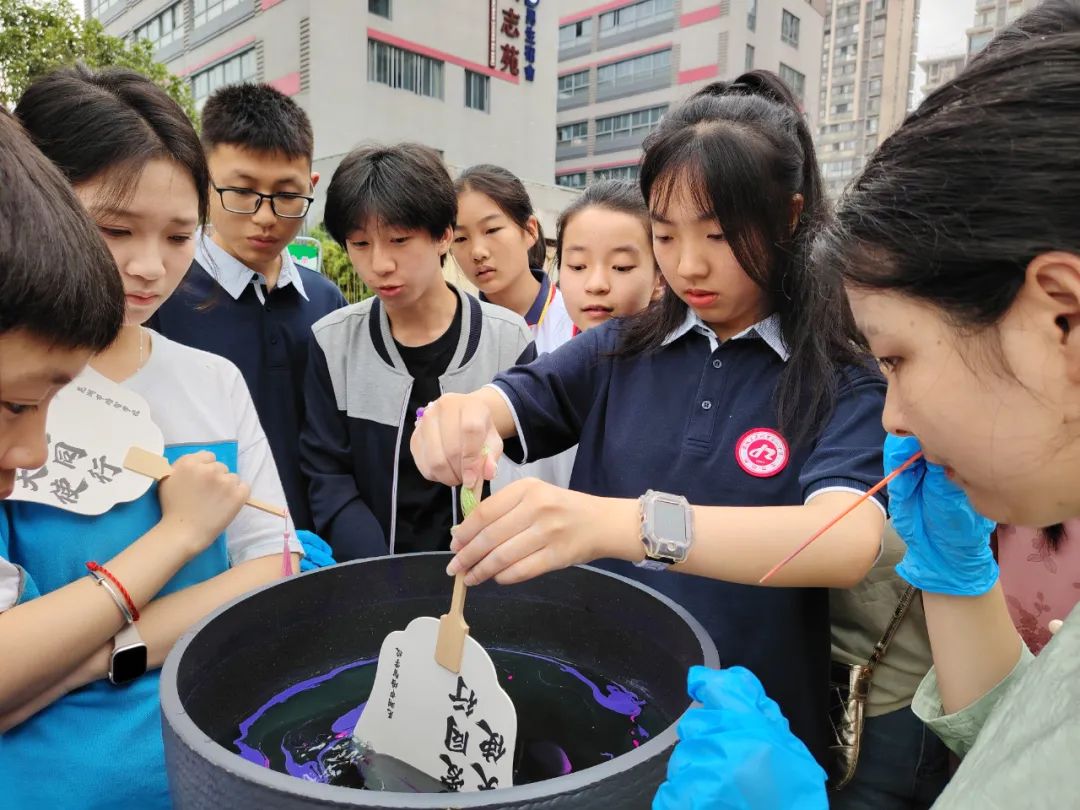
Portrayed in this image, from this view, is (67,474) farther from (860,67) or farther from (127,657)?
(860,67)

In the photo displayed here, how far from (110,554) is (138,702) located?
0.19m

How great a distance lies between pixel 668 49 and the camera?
2531 centimetres

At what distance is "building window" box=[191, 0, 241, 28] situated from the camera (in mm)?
16047

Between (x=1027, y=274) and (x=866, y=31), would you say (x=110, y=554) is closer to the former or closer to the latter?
(x=1027, y=274)

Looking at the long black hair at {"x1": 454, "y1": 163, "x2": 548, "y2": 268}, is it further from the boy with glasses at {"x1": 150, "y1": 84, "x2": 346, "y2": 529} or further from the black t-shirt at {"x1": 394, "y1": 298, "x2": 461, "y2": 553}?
the black t-shirt at {"x1": 394, "y1": 298, "x2": 461, "y2": 553}

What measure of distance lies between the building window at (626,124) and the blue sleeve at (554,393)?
27069mm

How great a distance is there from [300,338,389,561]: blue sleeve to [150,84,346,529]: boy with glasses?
0.32 ft

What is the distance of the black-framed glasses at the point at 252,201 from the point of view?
6.39ft

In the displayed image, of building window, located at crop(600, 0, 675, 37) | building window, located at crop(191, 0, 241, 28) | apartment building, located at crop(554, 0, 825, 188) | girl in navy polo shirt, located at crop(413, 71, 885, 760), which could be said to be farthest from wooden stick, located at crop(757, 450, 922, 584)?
building window, located at crop(600, 0, 675, 37)

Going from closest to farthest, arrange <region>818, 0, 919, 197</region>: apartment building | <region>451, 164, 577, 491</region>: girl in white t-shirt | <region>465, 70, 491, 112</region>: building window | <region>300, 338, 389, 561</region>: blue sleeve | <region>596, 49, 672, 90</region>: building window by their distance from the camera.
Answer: <region>300, 338, 389, 561</region>: blue sleeve → <region>451, 164, 577, 491</region>: girl in white t-shirt → <region>465, 70, 491, 112</region>: building window → <region>596, 49, 672, 90</region>: building window → <region>818, 0, 919, 197</region>: apartment building

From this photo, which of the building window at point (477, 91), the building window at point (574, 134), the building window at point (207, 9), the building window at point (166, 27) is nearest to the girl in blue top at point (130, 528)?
the building window at point (477, 91)

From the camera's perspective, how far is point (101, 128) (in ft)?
3.66

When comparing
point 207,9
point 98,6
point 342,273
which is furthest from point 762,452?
point 98,6

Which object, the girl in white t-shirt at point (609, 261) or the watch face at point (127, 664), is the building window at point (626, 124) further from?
the watch face at point (127, 664)
